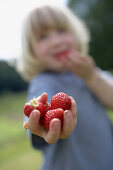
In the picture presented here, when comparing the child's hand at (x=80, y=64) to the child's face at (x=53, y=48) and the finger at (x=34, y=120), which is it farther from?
the finger at (x=34, y=120)

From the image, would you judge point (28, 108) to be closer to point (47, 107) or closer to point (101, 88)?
point (47, 107)

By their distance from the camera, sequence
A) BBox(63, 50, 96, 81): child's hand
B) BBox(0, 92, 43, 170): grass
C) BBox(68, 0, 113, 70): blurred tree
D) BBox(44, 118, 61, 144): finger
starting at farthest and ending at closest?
BBox(68, 0, 113, 70): blurred tree < BBox(0, 92, 43, 170): grass < BBox(63, 50, 96, 81): child's hand < BBox(44, 118, 61, 144): finger

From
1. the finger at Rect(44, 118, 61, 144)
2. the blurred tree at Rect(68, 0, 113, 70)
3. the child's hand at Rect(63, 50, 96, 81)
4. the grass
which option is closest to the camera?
the finger at Rect(44, 118, 61, 144)

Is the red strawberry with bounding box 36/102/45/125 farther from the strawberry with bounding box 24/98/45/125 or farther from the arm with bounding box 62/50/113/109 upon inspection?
the arm with bounding box 62/50/113/109

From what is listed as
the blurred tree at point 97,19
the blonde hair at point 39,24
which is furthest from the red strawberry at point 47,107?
the blurred tree at point 97,19

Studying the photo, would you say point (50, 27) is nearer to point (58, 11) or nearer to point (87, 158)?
point (58, 11)

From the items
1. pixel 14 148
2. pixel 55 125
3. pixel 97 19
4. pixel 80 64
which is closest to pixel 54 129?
pixel 55 125

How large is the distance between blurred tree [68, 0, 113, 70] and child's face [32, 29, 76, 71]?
6.20 metres

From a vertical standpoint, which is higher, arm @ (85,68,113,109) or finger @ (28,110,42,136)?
arm @ (85,68,113,109)

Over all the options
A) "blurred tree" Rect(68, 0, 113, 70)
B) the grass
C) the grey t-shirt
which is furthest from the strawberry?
"blurred tree" Rect(68, 0, 113, 70)

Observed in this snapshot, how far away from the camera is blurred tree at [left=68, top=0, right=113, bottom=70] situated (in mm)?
6992

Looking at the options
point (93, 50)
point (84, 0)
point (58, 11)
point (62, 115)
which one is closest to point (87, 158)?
point (62, 115)

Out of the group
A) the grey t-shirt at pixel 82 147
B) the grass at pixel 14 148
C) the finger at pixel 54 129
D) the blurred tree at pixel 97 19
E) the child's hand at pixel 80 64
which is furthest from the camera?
the blurred tree at pixel 97 19

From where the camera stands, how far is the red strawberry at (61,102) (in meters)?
0.28
